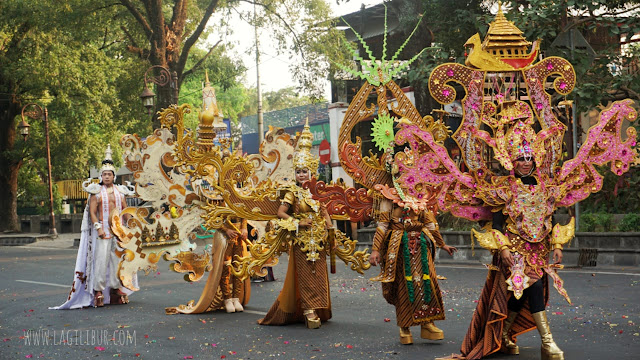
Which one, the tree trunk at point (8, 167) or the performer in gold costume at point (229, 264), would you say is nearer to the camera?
the performer in gold costume at point (229, 264)

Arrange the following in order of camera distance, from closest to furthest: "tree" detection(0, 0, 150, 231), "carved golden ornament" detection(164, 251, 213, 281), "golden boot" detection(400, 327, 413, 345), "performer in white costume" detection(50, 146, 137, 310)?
"golden boot" detection(400, 327, 413, 345) < "carved golden ornament" detection(164, 251, 213, 281) < "performer in white costume" detection(50, 146, 137, 310) < "tree" detection(0, 0, 150, 231)

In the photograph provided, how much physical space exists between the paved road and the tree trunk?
79.1 feet

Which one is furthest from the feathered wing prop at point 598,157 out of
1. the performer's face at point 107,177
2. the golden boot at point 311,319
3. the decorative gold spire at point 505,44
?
the performer's face at point 107,177

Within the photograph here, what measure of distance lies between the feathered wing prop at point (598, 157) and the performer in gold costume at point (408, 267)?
1553mm

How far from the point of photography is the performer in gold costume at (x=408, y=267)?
7676mm

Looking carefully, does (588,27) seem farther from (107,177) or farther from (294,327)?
(294,327)

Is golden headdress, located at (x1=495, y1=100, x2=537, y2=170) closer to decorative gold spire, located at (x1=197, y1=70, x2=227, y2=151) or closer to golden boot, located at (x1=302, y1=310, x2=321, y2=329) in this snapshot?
golden boot, located at (x1=302, y1=310, x2=321, y2=329)

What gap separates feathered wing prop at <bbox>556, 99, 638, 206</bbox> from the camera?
22.3 ft

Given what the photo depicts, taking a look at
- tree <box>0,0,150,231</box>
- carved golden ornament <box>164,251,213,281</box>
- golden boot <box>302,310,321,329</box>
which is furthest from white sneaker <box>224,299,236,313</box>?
tree <box>0,0,150,231</box>

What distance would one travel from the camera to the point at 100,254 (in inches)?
467

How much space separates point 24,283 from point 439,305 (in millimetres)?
10321

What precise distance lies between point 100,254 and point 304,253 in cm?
Answer: 418

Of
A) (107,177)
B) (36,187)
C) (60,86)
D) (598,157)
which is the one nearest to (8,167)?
(36,187)

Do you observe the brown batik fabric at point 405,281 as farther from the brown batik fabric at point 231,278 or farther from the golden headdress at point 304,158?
the brown batik fabric at point 231,278
